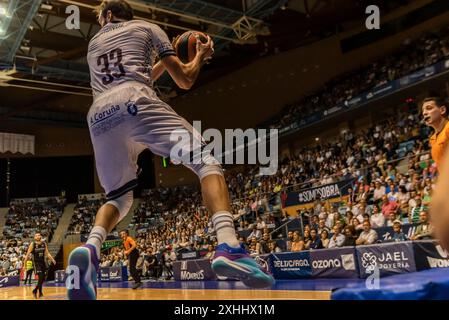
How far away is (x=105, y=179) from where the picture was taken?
2.86m

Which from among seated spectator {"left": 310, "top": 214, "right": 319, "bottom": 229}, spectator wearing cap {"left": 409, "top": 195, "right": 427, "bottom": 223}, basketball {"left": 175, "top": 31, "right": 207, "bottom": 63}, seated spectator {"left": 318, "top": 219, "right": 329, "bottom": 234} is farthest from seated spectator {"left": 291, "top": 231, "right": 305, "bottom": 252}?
basketball {"left": 175, "top": 31, "right": 207, "bottom": 63}

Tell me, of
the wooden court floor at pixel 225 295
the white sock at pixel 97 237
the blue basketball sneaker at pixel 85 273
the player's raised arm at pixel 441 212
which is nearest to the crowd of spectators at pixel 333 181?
the wooden court floor at pixel 225 295

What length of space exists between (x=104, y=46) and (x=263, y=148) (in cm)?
2040

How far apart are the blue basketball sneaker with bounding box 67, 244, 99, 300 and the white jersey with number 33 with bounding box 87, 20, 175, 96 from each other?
1.10 metres

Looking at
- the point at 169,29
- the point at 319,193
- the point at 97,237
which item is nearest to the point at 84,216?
the point at 169,29

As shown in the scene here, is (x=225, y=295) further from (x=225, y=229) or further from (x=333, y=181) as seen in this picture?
(x=333, y=181)

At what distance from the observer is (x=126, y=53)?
9.43 ft

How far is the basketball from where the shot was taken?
10.6 feet

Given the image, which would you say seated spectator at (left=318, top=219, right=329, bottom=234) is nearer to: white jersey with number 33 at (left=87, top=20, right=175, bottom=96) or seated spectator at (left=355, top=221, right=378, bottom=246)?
seated spectator at (left=355, top=221, right=378, bottom=246)

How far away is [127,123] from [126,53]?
1.76 feet

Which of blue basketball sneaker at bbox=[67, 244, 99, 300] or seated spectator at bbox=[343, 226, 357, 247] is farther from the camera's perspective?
seated spectator at bbox=[343, 226, 357, 247]

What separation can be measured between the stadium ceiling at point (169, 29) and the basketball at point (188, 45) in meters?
11.5

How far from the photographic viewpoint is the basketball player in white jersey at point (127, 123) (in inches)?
96.7
